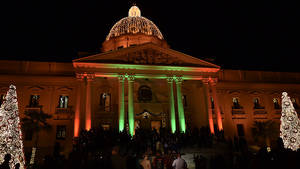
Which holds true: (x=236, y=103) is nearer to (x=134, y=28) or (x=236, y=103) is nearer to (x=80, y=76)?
(x=134, y=28)

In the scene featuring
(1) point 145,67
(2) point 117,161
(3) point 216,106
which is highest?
(1) point 145,67

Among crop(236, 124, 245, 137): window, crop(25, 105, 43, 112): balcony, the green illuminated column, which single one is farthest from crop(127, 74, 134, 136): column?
crop(236, 124, 245, 137): window

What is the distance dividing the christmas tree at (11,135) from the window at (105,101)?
11.9 metres

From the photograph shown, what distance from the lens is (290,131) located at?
2120cm

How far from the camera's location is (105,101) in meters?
27.4

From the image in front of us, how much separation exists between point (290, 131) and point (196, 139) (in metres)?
9.59

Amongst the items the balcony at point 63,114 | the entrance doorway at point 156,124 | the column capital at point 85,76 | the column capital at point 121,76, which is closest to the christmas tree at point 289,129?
the entrance doorway at point 156,124

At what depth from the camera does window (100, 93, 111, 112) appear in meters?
Answer: 27.0

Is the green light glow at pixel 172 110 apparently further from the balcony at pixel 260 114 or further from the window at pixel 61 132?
the balcony at pixel 260 114

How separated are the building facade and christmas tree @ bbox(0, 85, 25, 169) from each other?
7112 mm

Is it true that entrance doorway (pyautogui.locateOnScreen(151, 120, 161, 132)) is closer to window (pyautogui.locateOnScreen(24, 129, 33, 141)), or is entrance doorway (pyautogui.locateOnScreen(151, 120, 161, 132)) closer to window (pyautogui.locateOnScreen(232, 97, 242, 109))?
window (pyautogui.locateOnScreen(232, 97, 242, 109))

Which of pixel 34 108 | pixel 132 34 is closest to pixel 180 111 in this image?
pixel 132 34

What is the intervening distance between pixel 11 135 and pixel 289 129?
22462mm

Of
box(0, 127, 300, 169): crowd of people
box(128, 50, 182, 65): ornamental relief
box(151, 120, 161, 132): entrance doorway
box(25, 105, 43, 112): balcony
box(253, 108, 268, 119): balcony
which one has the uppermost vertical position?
box(128, 50, 182, 65): ornamental relief
